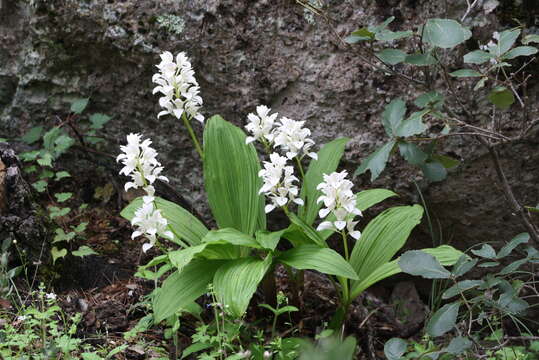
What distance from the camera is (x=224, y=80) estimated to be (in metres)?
3.38

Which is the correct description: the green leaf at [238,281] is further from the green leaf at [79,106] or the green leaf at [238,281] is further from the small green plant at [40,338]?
the green leaf at [79,106]

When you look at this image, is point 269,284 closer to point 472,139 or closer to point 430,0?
point 472,139

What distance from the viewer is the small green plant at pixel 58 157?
10.9ft

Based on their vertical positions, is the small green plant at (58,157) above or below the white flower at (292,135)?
below

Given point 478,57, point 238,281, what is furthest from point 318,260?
point 478,57

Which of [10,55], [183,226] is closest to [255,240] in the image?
[183,226]

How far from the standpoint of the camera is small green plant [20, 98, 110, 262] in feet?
10.9

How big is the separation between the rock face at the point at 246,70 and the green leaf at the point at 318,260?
2.70 feet

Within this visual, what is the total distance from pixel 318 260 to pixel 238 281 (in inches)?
14.0

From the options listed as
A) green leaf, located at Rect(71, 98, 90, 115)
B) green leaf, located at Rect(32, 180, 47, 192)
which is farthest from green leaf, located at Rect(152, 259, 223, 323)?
green leaf, located at Rect(71, 98, 90, 115)

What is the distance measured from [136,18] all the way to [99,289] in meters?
1.57

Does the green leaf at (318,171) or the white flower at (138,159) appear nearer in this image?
the white flower at (138,159)

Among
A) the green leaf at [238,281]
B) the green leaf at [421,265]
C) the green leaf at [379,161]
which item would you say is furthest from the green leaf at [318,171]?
the green leaf at [421,265]

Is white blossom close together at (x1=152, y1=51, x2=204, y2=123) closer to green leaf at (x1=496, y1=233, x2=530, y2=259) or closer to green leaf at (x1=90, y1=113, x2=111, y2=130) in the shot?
green leaf at (x1=90, y1=113, x2=111, y2=130)
